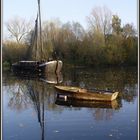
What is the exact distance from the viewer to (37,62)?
27.0 metres

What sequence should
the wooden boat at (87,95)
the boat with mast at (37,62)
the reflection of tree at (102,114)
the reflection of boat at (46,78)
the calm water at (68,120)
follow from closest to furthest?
the calm water at (68,120)
the reflection of tree at (102,114)
the wooden boat at (87,95)
the reflection of boat at (46,78)
the boat with mast at (37,62)

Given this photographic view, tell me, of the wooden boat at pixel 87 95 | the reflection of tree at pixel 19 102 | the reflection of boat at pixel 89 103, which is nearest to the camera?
the reflection of boat at pixel 89 103

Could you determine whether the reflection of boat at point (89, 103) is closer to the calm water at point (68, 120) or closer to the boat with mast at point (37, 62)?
the calm water at point (68, 120)

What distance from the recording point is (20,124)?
8.30m

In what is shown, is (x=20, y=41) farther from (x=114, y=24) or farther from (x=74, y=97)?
(x=74, y=97)

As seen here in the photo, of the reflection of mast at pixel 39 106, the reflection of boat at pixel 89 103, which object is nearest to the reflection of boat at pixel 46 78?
the reflection of mast at pixel 39 106

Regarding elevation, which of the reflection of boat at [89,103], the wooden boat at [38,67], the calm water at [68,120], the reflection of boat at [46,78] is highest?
the wooden boat at [38,67]

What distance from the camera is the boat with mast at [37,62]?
26.5 metres

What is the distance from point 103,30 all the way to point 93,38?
1.54 metres

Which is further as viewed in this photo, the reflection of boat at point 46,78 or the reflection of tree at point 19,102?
the reflection of boat at point 46,78

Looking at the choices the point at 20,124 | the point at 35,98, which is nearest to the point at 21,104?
the point at 35,98

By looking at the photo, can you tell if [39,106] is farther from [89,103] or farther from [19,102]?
[89,103]

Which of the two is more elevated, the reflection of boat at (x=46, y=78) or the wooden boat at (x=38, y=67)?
the wooden boat at (x=38, y=67)

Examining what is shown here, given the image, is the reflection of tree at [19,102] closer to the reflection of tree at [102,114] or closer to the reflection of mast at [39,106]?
the reflection of mast at [39,106]
